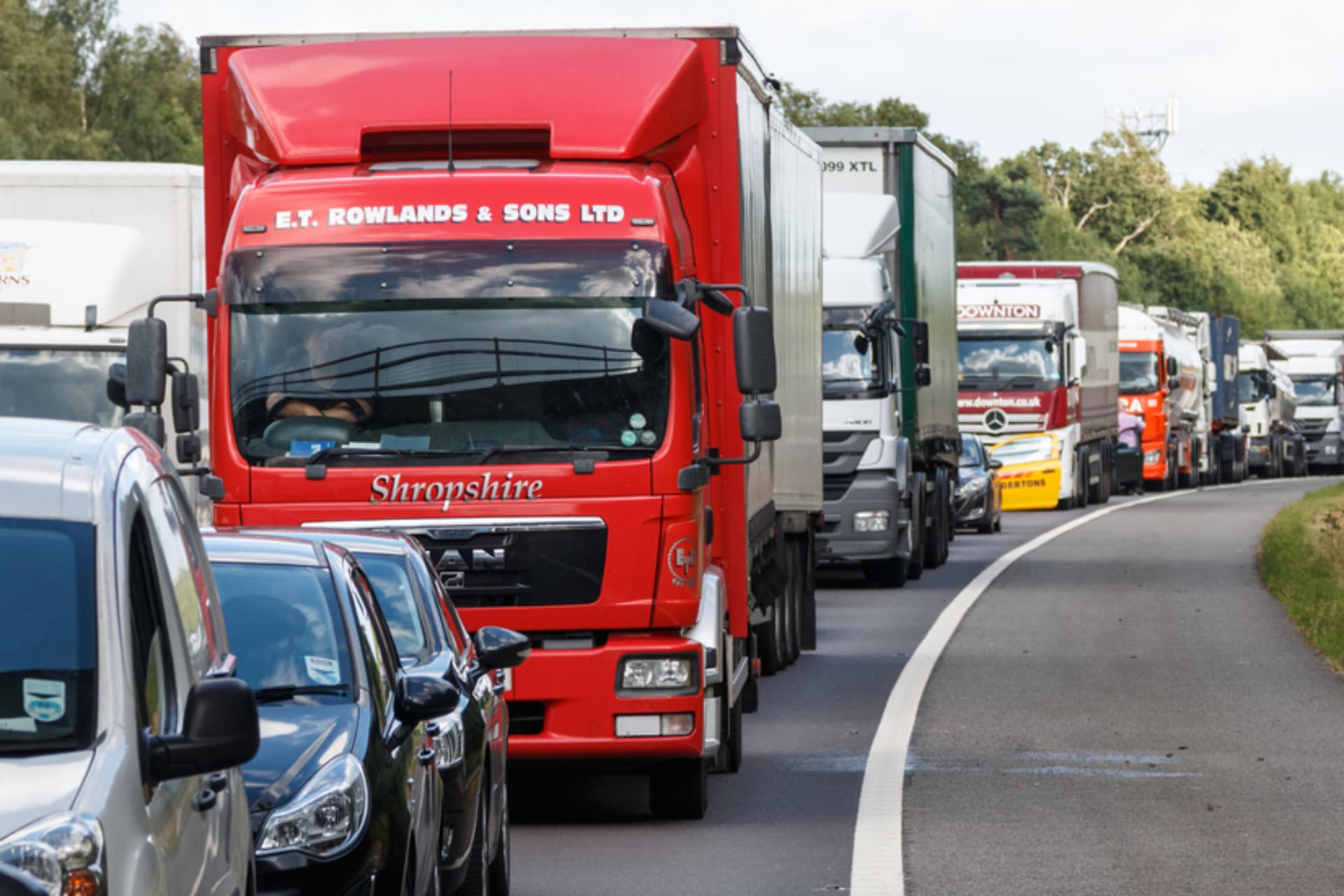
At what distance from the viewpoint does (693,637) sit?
11.2 metres

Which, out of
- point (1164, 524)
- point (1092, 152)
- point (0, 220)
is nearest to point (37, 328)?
point (0, 220)

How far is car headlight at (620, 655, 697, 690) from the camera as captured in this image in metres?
11.0

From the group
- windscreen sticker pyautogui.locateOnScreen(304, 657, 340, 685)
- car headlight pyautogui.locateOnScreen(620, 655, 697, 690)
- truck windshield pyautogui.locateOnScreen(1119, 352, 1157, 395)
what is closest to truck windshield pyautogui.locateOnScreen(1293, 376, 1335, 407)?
truck windshield pyautogui.locateOnScreen(1119, 352, 1157, 395)

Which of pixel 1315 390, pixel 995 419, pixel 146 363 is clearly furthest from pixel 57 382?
pixel 1315 390

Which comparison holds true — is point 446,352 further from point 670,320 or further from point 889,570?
point 889,570

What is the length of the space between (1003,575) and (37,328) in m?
14.0

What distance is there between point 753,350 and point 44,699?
672cm

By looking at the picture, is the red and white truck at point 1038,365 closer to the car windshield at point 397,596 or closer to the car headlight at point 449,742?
the car windshield at point 397,596

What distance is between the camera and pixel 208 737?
4570 mm

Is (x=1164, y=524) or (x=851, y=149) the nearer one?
(x=851, y=149)

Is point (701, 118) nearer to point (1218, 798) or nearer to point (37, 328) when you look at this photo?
point (1218, 798)

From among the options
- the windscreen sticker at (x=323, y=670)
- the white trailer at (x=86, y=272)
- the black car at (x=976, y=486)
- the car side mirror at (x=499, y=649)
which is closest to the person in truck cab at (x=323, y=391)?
the car side mirror at (x=499, y=649)

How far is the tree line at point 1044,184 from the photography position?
6844 centimetres

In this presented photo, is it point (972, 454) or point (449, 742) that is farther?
point (972, 454)
